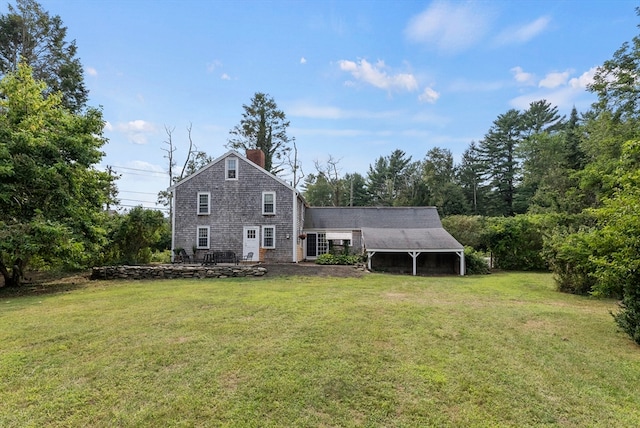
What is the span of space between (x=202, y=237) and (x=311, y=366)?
55.7ft

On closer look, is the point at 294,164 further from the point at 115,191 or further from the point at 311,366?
the point at 311,366

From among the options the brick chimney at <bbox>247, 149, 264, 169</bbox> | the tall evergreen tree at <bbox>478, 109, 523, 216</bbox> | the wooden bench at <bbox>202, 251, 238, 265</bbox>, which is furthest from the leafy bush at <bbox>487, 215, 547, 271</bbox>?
the tall evergreen tree at <bbox>478, 109, 523, 216</bbox>

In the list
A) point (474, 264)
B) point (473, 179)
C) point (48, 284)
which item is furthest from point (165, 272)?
point (473, 179)

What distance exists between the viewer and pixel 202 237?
1992 centimetres

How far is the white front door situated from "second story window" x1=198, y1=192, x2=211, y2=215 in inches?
102

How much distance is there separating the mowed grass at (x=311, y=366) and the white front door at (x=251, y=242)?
11.4 m

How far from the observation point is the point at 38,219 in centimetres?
1118

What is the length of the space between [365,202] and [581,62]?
34.9m

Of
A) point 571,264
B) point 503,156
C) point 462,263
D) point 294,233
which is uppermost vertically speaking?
point 503,156

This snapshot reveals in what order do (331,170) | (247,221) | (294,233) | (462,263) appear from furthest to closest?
(331,170)
(247,221)
(294,233)
(462,263)

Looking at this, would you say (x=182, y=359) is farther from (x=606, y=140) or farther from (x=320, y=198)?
(x=320, y=198)

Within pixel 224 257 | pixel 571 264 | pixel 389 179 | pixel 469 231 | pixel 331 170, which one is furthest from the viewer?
pixel 389 179

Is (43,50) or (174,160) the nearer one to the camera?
(43,50)

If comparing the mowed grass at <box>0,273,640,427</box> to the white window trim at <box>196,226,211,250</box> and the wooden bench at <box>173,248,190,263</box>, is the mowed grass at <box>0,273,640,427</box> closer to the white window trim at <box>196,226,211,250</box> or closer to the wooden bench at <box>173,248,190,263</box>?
the wooden bench at <box>173,248,190,263</box>
